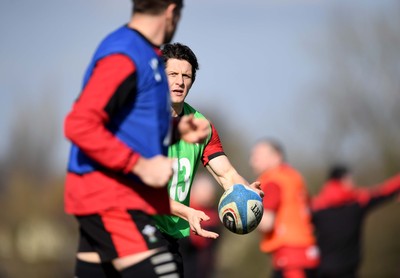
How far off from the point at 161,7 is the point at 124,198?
1.06 m

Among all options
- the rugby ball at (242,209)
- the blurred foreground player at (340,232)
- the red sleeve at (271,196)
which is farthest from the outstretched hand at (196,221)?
the blurred foreground player at (340,232)

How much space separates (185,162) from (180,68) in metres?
0.82

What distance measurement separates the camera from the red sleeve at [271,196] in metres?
11.5

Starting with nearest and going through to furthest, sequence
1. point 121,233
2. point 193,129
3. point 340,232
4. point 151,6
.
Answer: point 121,233 → point 151,6 → point 193,129 → point 340,232

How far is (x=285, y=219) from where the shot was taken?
11.8m

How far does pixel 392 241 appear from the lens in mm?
25000

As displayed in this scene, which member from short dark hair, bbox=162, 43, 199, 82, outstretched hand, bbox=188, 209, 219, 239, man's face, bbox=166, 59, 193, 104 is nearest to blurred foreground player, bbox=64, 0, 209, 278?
outstretched hand, bbox=188, 209, 219, 239

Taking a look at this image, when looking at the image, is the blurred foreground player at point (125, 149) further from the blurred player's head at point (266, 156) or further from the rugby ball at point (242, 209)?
the blurred player's head at point (266, 156)

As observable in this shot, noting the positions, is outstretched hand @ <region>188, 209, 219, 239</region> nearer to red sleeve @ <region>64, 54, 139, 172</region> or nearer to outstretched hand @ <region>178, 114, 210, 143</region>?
outstretched hand @ <region>178, 114, 210, 143</region>

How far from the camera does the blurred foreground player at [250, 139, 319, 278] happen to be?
11.7m

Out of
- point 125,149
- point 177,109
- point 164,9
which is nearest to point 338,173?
point 177,109

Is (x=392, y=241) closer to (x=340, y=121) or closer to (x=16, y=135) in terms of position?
(x=340, y=121)

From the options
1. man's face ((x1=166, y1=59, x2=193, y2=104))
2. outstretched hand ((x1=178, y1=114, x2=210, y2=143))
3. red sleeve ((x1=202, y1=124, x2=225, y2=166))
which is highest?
man's face ((x1=166, y1=59, x2=193, y2=104))

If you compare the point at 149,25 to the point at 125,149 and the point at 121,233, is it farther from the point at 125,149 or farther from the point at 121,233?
the point at 121,233
